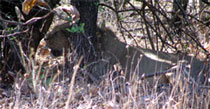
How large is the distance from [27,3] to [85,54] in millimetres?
1927

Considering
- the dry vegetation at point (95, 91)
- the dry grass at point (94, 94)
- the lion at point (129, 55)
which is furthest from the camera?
the lion at point (129, 55)

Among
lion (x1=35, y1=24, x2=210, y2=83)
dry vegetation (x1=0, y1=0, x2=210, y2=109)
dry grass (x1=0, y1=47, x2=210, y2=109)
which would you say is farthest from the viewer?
lion (x1=35, y1=24, x2=210, y2=83)

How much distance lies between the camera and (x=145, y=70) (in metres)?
4.33

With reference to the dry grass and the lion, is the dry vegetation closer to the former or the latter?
the dry grass

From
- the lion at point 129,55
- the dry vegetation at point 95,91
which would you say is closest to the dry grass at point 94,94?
the dry vegetation at point 95,91

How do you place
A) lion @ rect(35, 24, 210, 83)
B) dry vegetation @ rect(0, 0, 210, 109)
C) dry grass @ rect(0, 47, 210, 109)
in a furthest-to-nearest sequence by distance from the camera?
1. lion @ rect(35, 24, 210, 83)
2. dry grass @ rect(0, 47, 210, 109)
3. dry vegetation @ rect(0, 0, 210, 109)

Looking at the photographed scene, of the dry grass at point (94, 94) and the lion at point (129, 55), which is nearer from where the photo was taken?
the dry grass at point (94, 94)

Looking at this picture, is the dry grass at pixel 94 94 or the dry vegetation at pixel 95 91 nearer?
the dry vegetation at pixel 95 91

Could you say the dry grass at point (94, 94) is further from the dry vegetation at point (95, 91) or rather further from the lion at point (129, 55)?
the lion at point (129, 55)

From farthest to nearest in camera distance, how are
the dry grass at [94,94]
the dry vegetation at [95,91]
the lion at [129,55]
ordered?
the lion at [129,55] → the dry grass at [94,94] → the dry vegetation at [95,91]

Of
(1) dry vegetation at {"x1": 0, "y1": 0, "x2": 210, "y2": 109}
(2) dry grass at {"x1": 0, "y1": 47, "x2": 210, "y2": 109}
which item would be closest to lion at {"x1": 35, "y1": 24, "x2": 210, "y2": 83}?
(1) dry vegetation at {"x1": 0, "y1": 0, "x2": 210, "y2": 109}

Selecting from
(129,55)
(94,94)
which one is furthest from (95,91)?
(129,55)

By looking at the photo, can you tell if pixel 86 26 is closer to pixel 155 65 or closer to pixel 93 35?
pixel 93 35

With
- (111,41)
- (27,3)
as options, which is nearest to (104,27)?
(111,41)
